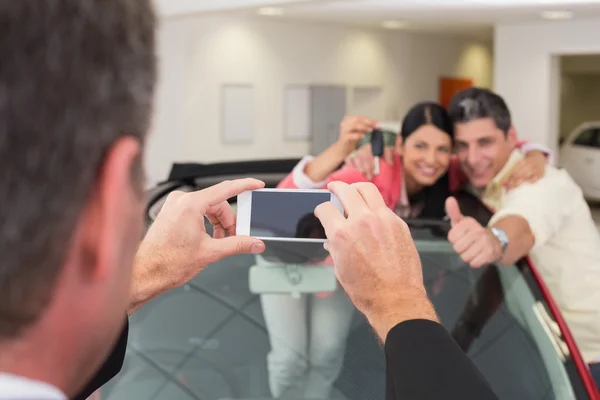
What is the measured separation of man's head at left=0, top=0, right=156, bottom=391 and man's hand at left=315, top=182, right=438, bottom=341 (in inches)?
17.1

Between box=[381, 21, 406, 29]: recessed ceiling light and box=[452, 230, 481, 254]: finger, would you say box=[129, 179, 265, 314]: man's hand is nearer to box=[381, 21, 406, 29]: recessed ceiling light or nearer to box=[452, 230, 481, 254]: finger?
box=[452, 230, 481, 254]: finger

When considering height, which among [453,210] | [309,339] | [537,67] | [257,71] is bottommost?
[309,339]

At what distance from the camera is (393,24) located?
39.9 feet

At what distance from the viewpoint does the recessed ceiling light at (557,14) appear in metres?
9.99

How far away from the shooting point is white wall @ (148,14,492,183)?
972 cm

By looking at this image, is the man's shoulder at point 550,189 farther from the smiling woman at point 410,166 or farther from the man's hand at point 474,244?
the man's hand at point 474,244

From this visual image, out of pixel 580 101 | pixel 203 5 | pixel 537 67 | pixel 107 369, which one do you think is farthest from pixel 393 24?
pixel 107 369

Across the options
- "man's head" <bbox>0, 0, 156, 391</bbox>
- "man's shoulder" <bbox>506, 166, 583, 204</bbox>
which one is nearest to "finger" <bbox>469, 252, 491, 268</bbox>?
"man's shoulder" <bbox>506, 166, 583, 204</bbox>

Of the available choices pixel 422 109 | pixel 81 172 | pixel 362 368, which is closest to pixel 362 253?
pixel 81 172

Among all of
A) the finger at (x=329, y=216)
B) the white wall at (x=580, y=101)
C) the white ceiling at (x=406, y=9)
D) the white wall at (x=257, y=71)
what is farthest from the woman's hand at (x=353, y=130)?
the white wall at (x=580, y=101)

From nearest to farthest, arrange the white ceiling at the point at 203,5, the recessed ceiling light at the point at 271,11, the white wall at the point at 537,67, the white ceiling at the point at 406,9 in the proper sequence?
the white ceiling at the point at 203,5 < the white ceiling at the point at 406,9 < the recessed ceiling light at the point at 271,11 < the white wall at the point at 537,67

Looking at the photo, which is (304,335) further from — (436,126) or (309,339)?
(436,126)

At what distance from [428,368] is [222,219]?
506 mm

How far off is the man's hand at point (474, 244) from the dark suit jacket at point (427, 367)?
2.99ft
